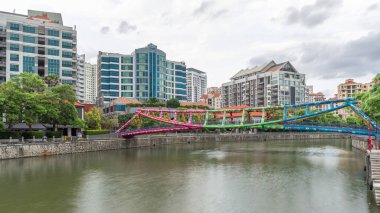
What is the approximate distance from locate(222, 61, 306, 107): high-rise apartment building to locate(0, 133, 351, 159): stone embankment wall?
30895 mm

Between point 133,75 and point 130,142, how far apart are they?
189 ft

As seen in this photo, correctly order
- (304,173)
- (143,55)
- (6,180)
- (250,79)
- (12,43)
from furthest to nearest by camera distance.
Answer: (250,79)
(143,55)
(12,43)
(304,173)
(6,180)

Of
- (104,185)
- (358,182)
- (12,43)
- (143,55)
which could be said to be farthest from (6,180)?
(143,55)

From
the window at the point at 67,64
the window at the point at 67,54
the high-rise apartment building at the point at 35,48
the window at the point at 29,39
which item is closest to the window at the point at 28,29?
the high-rise apartment building at the point at 35,48

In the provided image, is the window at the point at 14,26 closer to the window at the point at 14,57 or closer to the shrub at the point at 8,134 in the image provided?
the window at the point at 14,57

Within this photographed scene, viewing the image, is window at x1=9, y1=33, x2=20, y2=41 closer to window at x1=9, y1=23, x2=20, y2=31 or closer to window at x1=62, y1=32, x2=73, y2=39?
window at x1=9, y1=23, x2=20, y2=31

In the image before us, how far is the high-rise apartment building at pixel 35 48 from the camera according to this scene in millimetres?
71812

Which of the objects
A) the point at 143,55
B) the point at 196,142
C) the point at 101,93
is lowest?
the point at 196,142

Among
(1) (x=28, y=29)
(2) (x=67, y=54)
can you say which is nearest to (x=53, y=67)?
(2) (x=67, y=54)

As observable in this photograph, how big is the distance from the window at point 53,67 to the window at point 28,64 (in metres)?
3.44

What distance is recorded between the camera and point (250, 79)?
142 metres

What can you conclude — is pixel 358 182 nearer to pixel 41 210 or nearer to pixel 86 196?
pixel 86 196

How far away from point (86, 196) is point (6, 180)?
33.1 ft

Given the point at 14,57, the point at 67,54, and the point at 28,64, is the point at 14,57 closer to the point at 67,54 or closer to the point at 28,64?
the point at 28,64
